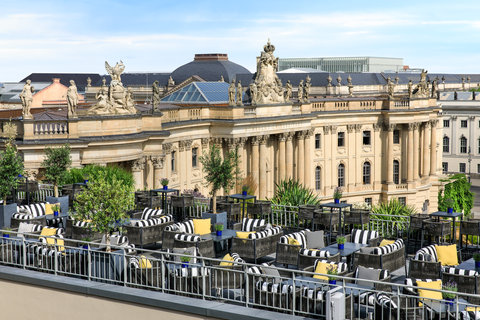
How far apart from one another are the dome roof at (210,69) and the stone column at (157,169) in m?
50.4

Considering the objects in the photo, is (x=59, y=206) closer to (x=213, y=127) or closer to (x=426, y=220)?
(x=426, y=220)

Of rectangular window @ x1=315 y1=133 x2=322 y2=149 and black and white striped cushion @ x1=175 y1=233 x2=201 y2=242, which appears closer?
black and white striped cushion @ x1=175 y1=233 x2=201 y2=242

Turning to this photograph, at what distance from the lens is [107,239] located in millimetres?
21781

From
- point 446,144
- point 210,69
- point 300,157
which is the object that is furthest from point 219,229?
point 446,144

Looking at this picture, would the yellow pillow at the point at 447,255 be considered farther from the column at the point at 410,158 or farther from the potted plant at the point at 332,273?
the column at the point at 410,158

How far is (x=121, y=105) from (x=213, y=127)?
52.5ft

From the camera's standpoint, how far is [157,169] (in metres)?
52.3

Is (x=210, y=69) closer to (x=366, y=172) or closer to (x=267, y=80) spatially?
(x=366, y=172)

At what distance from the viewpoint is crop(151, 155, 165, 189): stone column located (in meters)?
52.0

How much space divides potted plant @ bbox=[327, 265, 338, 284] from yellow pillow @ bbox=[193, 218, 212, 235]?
762 centimetres

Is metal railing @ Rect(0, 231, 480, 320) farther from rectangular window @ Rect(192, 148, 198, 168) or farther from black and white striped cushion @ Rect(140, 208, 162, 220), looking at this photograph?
rectangular window @ Rect(192, 148, 198, 168)

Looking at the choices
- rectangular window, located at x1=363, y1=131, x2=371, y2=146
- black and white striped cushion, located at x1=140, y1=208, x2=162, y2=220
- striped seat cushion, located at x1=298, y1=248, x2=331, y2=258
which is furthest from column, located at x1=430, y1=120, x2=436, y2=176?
striped seat cushion, located at x1=298, y1=248, x2=331, y2=258

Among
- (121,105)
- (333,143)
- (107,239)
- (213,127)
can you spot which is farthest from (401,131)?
(107,239)

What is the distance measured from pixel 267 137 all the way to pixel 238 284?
49.5 metres
